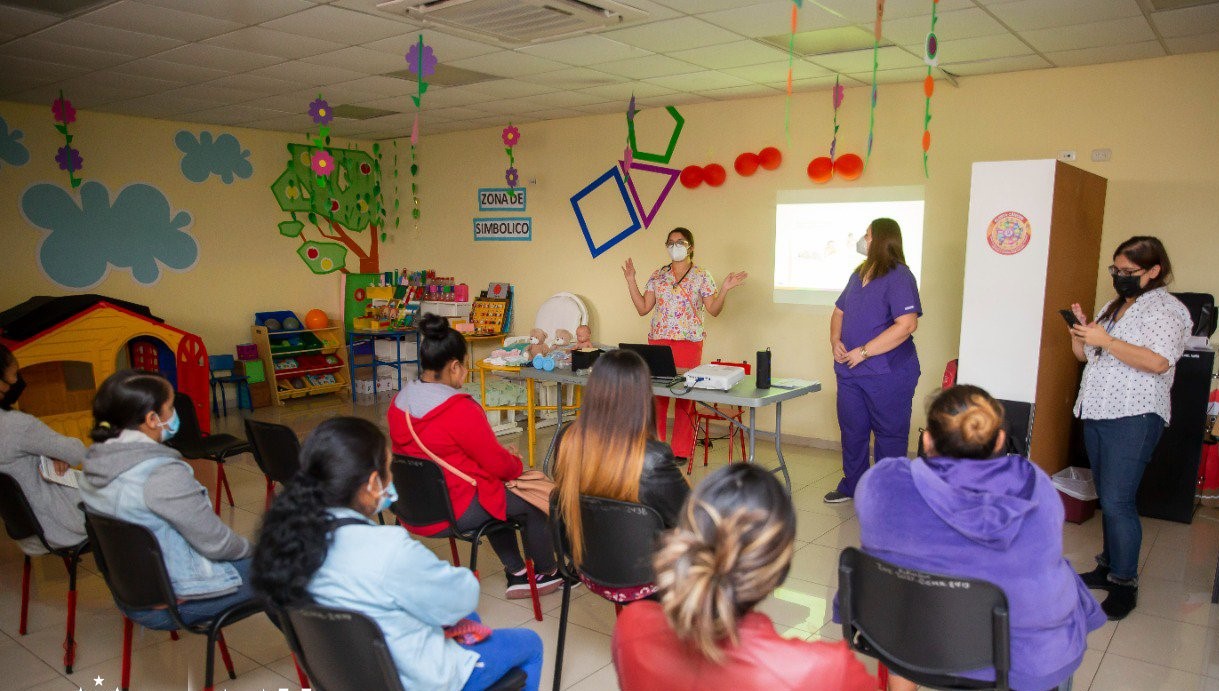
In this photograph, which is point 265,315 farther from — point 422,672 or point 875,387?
point 422,672

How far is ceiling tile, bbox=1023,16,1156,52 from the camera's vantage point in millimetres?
3932

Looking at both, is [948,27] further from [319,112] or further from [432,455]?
[319,112]

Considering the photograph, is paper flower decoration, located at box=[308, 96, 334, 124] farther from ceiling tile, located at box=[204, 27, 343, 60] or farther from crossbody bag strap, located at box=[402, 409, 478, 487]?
crossbody bag strap, located at box=[402, 409, 478, 487]

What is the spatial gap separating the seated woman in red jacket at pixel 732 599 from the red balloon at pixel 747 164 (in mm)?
5087

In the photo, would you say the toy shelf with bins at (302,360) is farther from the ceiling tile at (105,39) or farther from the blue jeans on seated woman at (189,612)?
the blue jeans on seated woman at (189,612)

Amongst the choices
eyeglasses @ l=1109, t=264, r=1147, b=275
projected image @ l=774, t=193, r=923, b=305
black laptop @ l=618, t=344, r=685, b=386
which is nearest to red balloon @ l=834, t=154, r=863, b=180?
projected image @ l=774, t=193, r=923, b=305

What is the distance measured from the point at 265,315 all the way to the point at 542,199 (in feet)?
9.94

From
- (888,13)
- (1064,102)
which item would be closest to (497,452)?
(888,13)

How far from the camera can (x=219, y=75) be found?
522 cm

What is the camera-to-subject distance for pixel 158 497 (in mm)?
2217

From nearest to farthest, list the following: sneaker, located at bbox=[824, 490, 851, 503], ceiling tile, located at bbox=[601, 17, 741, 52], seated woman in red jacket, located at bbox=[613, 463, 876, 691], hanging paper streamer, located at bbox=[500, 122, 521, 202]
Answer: seated woman in red jacket, located at bbox=[613, 463, 876, 691] < ceiling tile, located at bbox=[601, 17, 741, 52] < sneaker, located at bbox=[824, 490, 851, 503] < hanging paper streamer, located at bbox=[500, 122, 521, 202]

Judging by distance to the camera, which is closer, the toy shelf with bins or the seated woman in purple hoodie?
the seated woman in purple hoodie

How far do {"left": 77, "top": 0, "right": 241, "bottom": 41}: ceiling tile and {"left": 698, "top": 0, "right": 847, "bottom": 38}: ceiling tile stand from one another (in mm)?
2534

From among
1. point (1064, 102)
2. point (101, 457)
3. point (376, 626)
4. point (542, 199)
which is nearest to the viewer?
point (376, 626)
